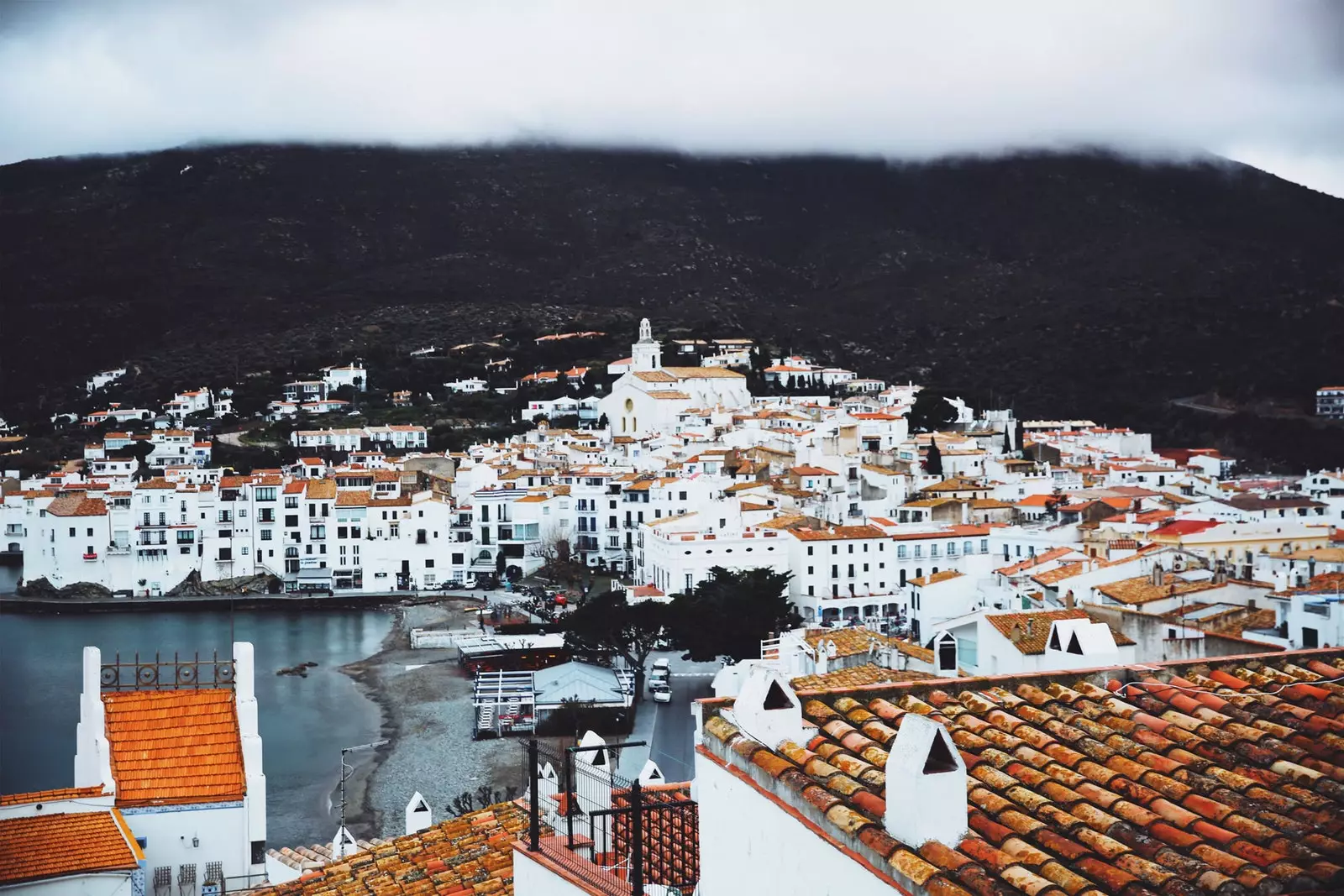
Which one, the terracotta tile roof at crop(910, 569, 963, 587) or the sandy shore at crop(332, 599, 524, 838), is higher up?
the terracotta tile roof at crop(910, 569, 963, 587)

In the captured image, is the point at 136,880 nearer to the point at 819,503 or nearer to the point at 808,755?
the point at 808,755

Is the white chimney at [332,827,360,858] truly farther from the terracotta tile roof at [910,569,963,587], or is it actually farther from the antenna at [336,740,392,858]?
the terracotta tile roof at [910,569,963,587]

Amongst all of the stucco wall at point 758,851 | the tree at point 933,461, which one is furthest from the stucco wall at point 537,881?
the tree at point 933,461

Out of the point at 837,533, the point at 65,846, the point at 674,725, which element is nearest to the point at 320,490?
the point at 837,533

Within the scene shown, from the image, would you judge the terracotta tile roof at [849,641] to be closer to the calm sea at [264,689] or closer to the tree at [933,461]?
the calm sea at [264,689]

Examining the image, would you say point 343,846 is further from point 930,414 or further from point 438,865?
point 930,414

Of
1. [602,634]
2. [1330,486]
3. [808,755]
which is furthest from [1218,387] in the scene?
[808,755]

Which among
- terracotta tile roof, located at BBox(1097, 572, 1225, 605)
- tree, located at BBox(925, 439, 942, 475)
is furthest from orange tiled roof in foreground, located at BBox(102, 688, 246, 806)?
tree, located at BBox(925, 439, 942, 475)
